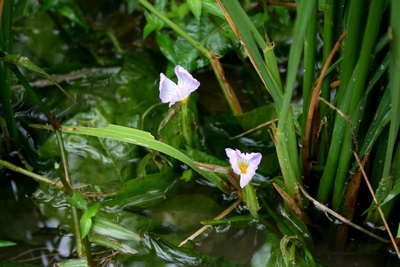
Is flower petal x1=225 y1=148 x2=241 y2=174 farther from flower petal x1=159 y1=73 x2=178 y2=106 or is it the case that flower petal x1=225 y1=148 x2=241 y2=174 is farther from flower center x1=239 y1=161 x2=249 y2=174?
flower petal x1=159 y1=73 x2=178 y2=106

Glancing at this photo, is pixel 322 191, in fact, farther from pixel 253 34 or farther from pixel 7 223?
pixel 7 223

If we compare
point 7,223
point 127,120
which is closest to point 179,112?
point 127,120

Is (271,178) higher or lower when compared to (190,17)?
lower

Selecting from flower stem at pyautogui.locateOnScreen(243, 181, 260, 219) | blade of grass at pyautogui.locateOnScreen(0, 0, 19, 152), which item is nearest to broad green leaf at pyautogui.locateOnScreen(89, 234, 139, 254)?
flower stem at pyautogui.locateOnScreen(243, 181, 260, 219)

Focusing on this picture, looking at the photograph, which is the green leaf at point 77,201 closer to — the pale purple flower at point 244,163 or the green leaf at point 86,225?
the green leaf at point 86,225

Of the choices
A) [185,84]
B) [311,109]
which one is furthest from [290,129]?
[185,84]

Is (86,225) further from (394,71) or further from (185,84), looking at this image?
(394,71)

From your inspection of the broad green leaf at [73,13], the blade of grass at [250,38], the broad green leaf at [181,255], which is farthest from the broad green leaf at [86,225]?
the broad green leaf at [73,13]

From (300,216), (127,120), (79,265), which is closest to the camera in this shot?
(79,265)
